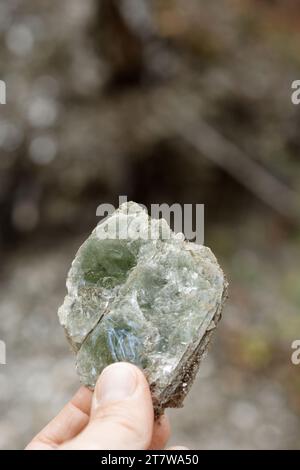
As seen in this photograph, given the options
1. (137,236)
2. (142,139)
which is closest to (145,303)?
(137,236)

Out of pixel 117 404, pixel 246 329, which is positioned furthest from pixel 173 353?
pixel 246 329

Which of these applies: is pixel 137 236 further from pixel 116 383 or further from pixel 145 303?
pixel 116 383

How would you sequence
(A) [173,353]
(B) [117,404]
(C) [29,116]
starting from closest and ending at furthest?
(B) [117,404], (A) [173,353], (C) [29,116]

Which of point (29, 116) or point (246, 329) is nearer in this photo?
point (246, 329)

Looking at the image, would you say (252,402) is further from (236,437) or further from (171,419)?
(171,419)

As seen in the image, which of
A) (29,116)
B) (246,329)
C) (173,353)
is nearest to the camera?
(173,353)

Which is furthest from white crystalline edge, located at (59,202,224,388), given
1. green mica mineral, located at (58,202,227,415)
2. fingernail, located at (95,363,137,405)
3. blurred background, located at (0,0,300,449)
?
blurred background, located at (0,0,300,449)
